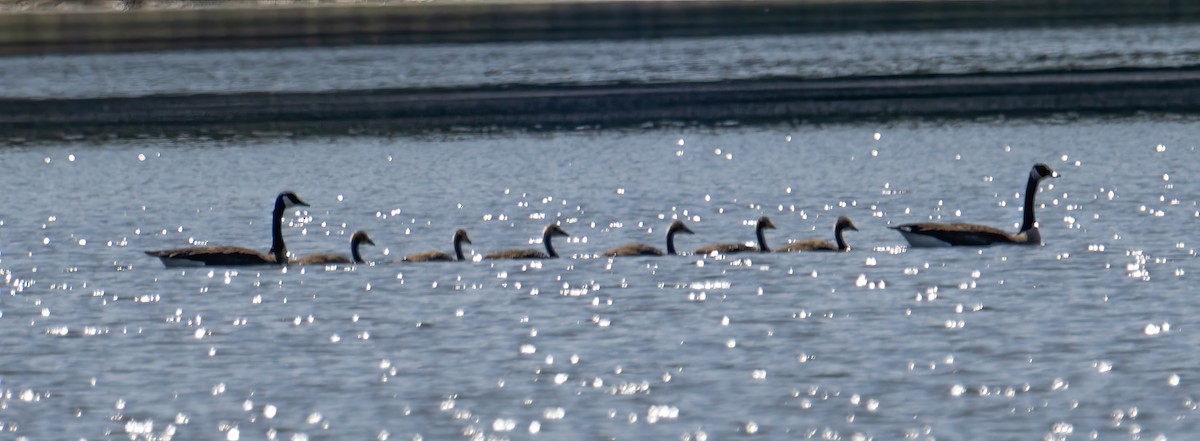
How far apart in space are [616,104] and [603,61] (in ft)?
100

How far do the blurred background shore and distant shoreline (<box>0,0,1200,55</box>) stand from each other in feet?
1.01

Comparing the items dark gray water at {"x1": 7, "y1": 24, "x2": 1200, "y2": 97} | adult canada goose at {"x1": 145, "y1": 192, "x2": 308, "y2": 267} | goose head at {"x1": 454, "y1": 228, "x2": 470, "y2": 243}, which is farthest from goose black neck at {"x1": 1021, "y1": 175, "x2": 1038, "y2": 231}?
dark gray water at {"x1": 7, "y1": 24, "x2": 1200, "y2": 97}

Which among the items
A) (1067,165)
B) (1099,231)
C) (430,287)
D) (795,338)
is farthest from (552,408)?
(1067,165)

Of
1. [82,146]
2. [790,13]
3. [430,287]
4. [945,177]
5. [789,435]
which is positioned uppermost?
[789,435]

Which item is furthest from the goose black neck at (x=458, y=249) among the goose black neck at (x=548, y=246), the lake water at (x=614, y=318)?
the goose black neck at (x=548, y=246)

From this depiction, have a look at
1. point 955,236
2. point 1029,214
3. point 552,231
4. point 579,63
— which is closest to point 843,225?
point 955,236

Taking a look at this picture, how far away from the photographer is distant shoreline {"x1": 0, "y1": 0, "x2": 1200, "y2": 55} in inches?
5148

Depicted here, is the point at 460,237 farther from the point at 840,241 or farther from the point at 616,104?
the point at 616,104

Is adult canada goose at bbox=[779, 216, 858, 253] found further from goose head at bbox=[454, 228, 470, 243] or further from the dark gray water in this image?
the dark gray water

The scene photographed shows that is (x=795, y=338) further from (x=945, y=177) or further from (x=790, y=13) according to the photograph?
(x=790, y=13)

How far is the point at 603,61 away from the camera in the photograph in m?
102

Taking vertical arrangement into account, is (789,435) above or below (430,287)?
above

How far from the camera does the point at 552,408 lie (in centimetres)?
1770

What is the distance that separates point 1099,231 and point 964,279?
626cm
